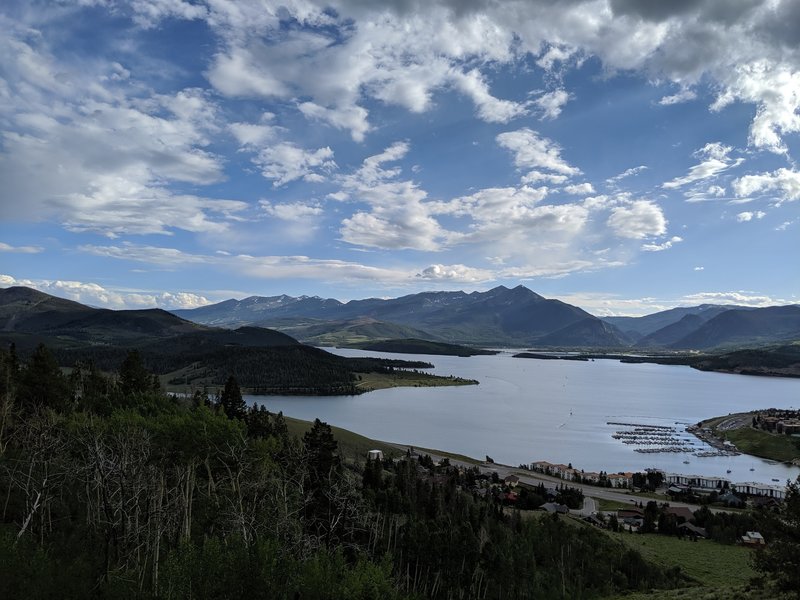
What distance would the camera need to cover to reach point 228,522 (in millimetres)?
23609

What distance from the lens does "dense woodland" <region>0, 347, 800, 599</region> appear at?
61.5 ft

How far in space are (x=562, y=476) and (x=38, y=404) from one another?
70998 mm

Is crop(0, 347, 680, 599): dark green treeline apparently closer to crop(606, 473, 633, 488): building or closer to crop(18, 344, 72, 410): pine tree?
crop(18, 344, 72, 410): pine tree

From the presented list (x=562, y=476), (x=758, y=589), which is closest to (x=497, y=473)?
(x=562, y=476)

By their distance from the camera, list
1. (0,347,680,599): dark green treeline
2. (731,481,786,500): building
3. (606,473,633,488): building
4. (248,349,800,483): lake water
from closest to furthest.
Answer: (0,347,680,599): dark green treeline → (731,481,786,500): building → (606,473,633,488): building → (248,349,800,483): lake water

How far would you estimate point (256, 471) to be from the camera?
33.5 m

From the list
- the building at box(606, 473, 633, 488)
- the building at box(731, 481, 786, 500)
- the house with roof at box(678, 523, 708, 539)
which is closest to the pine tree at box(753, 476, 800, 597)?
the house with roof at box(678, 523, 708, 539)

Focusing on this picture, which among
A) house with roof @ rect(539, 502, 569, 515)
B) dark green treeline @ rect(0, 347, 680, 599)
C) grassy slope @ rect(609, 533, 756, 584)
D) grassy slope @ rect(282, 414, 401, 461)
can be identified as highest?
dark green treeline @ rect(0, 347, 680, 599)

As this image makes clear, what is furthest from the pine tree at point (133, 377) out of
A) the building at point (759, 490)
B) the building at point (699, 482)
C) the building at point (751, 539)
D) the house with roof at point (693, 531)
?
the building at point (759, 490)

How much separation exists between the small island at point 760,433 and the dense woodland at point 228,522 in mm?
81926

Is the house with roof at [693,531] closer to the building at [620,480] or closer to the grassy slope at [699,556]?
the grassy slope at [699,556]

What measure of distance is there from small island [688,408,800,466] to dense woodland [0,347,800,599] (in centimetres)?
8193

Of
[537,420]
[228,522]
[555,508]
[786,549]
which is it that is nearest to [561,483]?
[555,508]

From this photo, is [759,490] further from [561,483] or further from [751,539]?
[561,483]
